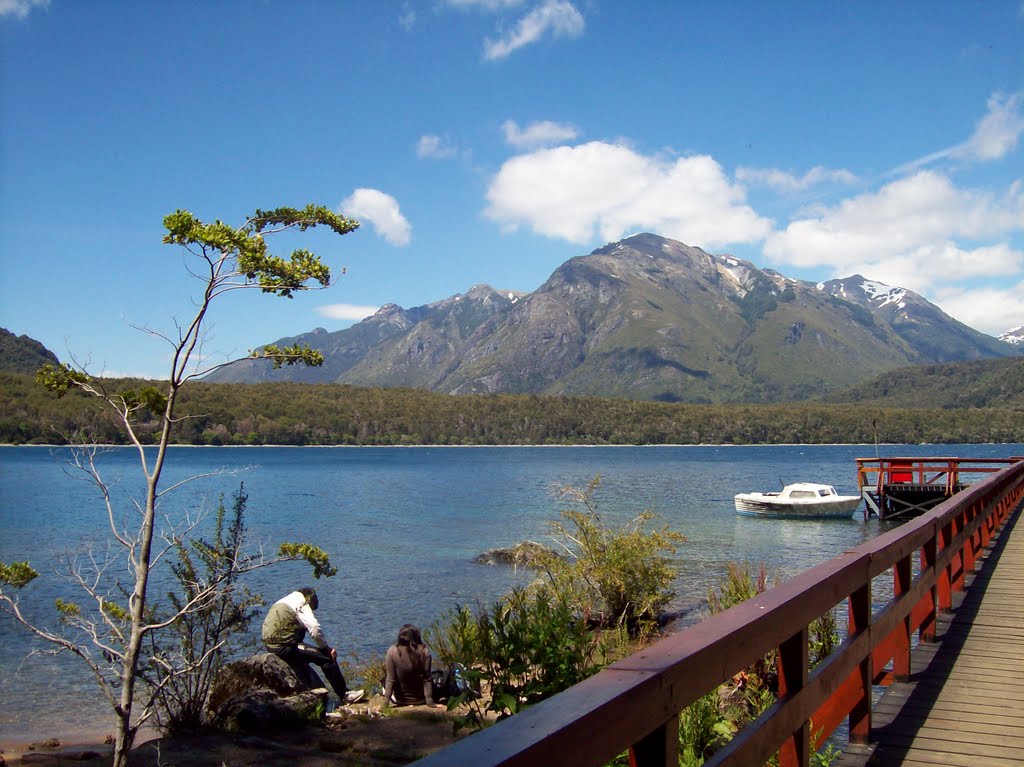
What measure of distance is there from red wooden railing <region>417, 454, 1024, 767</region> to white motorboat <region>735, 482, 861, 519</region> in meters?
43.0

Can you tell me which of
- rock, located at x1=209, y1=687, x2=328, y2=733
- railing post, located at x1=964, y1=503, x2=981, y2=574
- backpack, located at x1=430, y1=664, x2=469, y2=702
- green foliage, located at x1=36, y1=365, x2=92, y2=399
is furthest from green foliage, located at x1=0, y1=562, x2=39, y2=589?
railing post, located at x1=964, y1=503, x2=981, y2=574

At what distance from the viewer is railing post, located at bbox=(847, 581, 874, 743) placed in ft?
13.3

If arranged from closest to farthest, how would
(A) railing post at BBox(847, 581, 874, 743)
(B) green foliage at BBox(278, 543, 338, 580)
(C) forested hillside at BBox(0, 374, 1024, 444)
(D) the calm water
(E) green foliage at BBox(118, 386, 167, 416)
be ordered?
1. (A) railing post at BBox(847, 581, 874, 743)
2. (E) green foliage at BBox(118, 386, 167, 416)
3. (B) green foliage at BBox(278, 543, 338, 580)
4. (D) the calm water
5. (C) forested hillside at BBox(0, 374, 1024, 444)

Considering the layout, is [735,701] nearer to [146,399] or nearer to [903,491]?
[146,399]

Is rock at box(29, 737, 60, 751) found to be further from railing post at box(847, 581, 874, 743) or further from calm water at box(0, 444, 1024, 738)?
railing post at box(847, 581, 874, 743)

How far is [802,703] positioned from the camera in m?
3.01

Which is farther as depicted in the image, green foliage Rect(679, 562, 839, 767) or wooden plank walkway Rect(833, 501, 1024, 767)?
green foliage Rect(679, 562, 839, 767)

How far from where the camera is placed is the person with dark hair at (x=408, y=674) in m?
11.8

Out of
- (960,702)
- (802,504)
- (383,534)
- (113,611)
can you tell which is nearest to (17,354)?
(383,534)

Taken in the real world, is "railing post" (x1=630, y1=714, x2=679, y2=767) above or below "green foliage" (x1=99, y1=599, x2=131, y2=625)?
above

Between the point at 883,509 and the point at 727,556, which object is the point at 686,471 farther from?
the point at 727,556

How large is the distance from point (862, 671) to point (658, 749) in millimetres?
2828

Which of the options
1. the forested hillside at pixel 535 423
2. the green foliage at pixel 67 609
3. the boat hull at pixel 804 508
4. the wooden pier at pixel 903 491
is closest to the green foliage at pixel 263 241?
the green foliage at pixel 67 609

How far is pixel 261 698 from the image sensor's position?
11.1 metres
